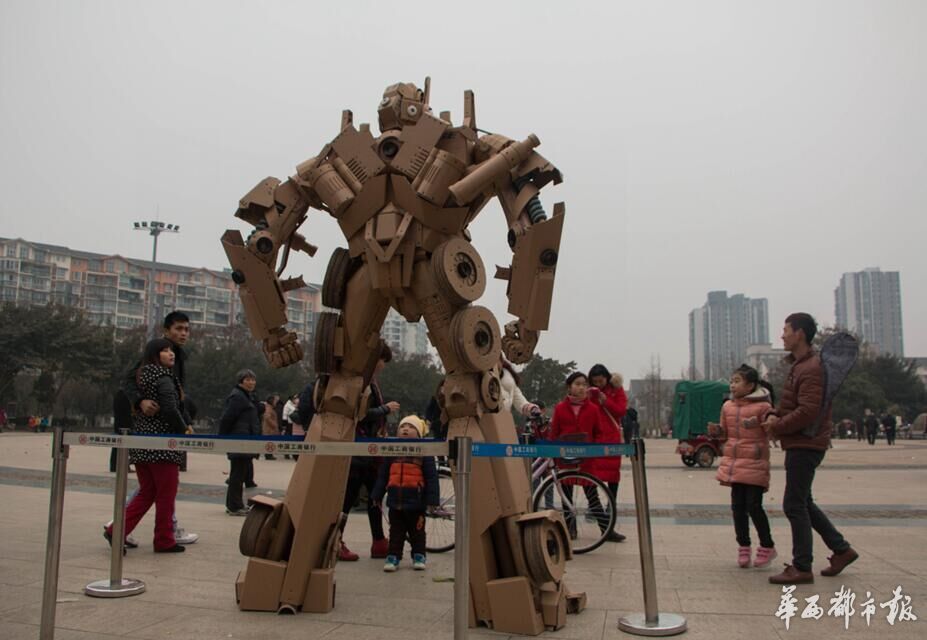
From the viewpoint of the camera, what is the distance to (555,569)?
435 cm

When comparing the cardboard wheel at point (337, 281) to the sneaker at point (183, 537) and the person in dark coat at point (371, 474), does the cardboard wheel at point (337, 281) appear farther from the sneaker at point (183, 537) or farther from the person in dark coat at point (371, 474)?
the sneaker at point (183, 537)

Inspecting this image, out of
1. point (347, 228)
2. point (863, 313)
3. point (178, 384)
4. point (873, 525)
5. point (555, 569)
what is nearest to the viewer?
point (555, 569)

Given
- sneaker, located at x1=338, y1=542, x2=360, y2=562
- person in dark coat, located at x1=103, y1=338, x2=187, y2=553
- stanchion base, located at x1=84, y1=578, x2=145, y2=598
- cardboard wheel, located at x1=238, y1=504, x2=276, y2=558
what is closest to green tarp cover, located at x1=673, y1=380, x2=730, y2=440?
sneaker, located at x1=338, y1=542, x2=360, y2=562

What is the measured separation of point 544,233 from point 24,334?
36.9 m

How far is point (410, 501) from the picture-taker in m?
5.86

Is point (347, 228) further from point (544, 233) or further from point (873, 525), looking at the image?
point (873, 525)

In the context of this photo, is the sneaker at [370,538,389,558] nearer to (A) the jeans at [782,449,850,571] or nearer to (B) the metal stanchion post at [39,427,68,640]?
(B) the metal stanchion post at [39,427,68,640]

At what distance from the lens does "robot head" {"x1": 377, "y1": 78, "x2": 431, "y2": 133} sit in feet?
16.9

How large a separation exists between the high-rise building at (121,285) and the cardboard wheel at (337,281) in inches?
2852

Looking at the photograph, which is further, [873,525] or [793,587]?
[873,525]

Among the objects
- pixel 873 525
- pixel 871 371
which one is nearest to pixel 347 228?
pixel 873 525

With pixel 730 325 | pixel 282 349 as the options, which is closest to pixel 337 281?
pixel 282 349

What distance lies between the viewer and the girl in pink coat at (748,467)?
19.4 ft

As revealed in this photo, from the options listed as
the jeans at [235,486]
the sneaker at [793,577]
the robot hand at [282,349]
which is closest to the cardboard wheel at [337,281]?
the robot hand at [282,349]
